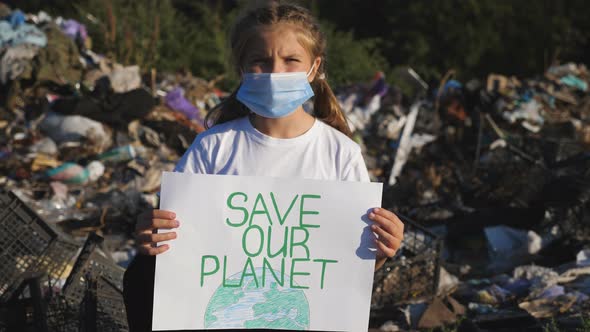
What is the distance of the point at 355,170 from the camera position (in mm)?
2008

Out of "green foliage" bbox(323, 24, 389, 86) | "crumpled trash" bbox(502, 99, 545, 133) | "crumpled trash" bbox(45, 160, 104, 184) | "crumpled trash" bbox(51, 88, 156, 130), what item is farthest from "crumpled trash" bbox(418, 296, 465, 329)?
"green foliage" bbox(323, 24, 389, 86)

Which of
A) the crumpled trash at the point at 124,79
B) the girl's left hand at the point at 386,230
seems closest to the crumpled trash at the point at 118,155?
the crumpled trash at the point at 124,79

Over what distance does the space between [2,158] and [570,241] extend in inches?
172

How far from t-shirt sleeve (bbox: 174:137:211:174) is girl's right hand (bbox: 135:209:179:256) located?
7.6 inches

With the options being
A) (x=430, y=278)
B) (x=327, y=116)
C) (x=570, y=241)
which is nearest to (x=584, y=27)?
(x=570, y=241)

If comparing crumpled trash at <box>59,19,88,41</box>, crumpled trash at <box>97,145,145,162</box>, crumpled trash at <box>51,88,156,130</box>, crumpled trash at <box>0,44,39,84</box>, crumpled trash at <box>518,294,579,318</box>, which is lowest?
crumpled trash at <box>518,294,579,318</box>

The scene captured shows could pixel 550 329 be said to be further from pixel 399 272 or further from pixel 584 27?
pixel 584 27

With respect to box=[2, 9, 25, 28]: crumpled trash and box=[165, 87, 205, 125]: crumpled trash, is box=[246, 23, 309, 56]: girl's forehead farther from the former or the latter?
box=[2, 9, 25, 28]: crumpled trash

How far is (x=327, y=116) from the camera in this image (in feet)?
7.16

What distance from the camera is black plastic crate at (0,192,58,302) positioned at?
2.92m

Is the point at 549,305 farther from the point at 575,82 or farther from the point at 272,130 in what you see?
the point at 575,82

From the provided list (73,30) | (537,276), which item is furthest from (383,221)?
(73,30)

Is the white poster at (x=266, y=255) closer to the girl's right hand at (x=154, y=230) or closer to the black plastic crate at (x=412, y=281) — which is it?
the girl's right hand at (x=154, y=230)

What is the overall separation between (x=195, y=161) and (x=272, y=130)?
256mm
